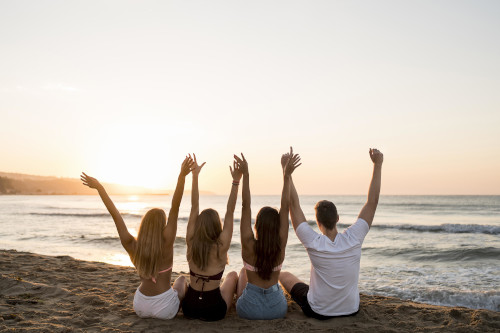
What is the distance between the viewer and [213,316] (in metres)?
4.52

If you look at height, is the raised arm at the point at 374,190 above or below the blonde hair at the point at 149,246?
above

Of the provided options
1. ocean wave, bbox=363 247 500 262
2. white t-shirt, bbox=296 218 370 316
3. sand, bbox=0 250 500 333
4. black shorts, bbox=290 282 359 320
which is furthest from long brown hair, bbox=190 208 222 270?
ocean wave, bbox=363 247 500 262

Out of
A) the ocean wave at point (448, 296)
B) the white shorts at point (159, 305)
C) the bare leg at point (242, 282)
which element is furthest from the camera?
the ocean wave at point (448, 296)

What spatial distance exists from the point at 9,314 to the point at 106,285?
2.14 metres

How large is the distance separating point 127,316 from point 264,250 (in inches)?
82.2

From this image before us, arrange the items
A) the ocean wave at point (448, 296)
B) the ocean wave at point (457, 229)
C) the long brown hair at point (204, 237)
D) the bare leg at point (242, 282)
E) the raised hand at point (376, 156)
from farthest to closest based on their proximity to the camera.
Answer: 1. the ocean wave at point (457, 229)
2. the ocean wave at point (448, 296)
3. the bare leg at point (242, 282)
4. the raised hand at point (376, 156)
5. the long brown hair at point (204, 237)

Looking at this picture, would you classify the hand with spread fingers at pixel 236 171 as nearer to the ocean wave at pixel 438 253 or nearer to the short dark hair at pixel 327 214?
the short dark hair at pixel 327 214

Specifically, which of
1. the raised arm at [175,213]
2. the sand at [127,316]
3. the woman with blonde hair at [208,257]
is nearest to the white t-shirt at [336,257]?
the sand at [127,316]

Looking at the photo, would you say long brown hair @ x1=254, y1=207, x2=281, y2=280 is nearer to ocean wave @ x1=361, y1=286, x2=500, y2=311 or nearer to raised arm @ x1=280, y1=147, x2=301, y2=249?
raised arm @ x1=280, y1=147, x2=301, y2=249

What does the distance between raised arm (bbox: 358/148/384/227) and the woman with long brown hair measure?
2.95 ft

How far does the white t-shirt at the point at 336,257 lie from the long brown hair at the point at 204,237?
0.97 m

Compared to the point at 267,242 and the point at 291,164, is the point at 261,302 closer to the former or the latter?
the point at 267,242

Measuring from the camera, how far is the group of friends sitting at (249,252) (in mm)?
4102

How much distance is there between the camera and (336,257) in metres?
4.07
